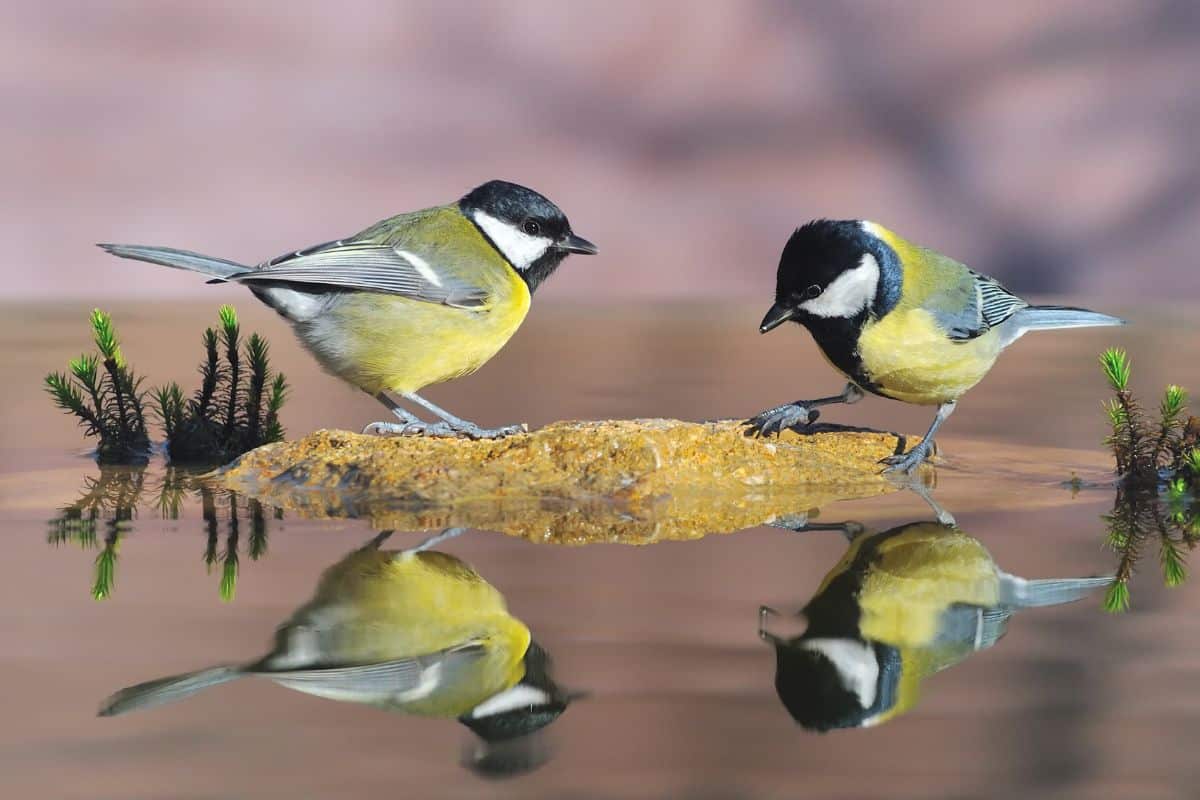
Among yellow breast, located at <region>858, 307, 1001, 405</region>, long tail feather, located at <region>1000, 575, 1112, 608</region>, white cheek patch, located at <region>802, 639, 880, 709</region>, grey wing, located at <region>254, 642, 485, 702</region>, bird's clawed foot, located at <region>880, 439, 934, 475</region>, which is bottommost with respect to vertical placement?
grey wing, located at <region>254, 642, 485, 702</region>

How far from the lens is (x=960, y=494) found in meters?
3.64

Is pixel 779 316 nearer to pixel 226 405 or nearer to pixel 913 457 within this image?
pixel 913 457

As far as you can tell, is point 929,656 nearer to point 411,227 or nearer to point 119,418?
point 411,227

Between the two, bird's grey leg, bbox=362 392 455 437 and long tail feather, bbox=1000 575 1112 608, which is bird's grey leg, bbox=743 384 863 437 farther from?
long tail feather, bbox=1000 575 1112 608

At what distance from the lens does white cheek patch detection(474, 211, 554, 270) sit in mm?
4441

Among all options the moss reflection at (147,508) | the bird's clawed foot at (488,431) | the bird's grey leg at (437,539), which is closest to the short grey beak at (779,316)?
the bird's clawed foot at (488,431)

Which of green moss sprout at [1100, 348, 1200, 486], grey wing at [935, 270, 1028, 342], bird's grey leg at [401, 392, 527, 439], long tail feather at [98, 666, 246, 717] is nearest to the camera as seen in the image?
long tail feather at [98, 666, 246, 717]

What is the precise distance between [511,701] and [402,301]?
247cm

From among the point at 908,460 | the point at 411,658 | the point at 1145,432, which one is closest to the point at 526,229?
the point at 908,460

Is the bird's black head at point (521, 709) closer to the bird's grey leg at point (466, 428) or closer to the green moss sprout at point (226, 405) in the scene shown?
the bird's grey leg at point (466, 428)

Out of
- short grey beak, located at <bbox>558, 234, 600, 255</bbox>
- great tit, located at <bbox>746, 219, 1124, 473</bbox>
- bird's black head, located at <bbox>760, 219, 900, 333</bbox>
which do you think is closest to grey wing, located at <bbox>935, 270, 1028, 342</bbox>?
great tit, located at <bbox>746, 219, 1124, 473</bbox>

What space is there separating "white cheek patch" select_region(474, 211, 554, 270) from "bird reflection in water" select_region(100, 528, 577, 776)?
80.8 inches

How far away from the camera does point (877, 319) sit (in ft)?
13.2

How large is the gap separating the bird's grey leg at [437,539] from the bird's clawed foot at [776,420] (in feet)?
4.21
